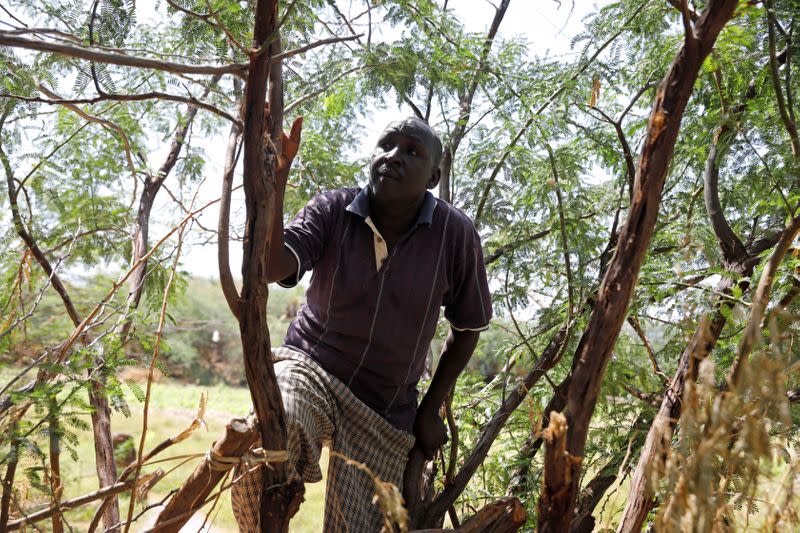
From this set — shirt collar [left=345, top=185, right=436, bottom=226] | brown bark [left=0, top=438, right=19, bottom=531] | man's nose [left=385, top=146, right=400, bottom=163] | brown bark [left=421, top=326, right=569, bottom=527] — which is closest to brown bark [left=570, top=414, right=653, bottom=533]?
brown bark [left=421, top=326, right=569, bottom=527]

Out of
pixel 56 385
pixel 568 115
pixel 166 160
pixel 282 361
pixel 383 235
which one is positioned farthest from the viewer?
pixel 166 160

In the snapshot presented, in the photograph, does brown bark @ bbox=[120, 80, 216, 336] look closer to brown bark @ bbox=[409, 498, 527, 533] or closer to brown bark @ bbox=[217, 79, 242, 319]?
brown bark @ bbox=[217, 79, 242, 319]

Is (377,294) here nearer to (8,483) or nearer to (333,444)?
(333,444)

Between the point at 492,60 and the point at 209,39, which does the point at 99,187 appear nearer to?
the point at 209,39

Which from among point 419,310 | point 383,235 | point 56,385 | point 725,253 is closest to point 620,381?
point 725,253

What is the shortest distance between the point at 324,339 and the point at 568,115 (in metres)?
1.42

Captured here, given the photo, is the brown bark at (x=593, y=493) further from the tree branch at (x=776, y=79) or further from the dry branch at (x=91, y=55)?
the dry branch at (x=91, y=55)

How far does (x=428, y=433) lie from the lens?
94.8 inches

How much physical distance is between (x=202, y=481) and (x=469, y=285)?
3.42 feet

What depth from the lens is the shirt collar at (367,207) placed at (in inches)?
91.3

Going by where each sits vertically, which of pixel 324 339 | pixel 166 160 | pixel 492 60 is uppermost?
pixel 492 60

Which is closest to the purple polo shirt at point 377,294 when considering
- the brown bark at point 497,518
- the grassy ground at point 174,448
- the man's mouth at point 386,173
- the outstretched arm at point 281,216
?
the man's mouth at point 386,173

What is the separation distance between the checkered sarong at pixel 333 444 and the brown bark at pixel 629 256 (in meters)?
0.74

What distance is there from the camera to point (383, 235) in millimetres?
2371
